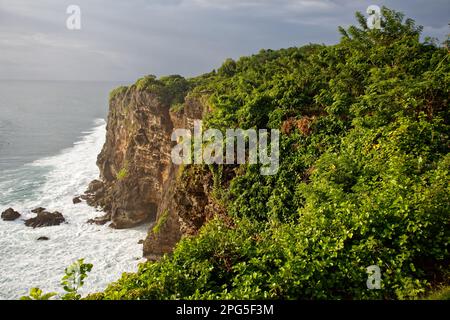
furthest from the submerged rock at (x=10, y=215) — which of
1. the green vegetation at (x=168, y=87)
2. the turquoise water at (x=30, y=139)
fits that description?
the green vegetation at (x=168, y=87)

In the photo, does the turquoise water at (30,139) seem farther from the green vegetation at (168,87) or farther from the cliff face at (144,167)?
the green vegetation at (168,87)

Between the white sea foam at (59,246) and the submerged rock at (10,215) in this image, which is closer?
the white sea foam at (59,246)

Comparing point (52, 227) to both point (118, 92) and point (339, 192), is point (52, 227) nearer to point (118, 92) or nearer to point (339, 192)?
point (118, 92)

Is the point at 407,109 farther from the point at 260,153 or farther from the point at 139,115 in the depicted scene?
the point at 139,115

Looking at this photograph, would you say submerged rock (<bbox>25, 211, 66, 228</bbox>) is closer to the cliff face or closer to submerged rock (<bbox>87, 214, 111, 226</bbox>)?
submerged rock (<bbox>87, 214, 111, 226</bbox>)

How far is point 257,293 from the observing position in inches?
210

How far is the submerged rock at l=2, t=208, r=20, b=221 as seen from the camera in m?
36.8

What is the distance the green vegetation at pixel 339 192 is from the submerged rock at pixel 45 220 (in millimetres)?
28500

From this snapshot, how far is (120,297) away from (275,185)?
6.96 metres

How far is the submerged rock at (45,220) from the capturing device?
3584 centimetres

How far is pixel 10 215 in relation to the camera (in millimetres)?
36938

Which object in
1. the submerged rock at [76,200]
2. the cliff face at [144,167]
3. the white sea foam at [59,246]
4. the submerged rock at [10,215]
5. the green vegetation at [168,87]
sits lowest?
the white sea foam at [59,246]

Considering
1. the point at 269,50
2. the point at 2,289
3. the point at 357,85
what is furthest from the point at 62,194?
the point at 357,85

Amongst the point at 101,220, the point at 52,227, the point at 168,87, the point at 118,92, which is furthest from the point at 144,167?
the point at 118,92
